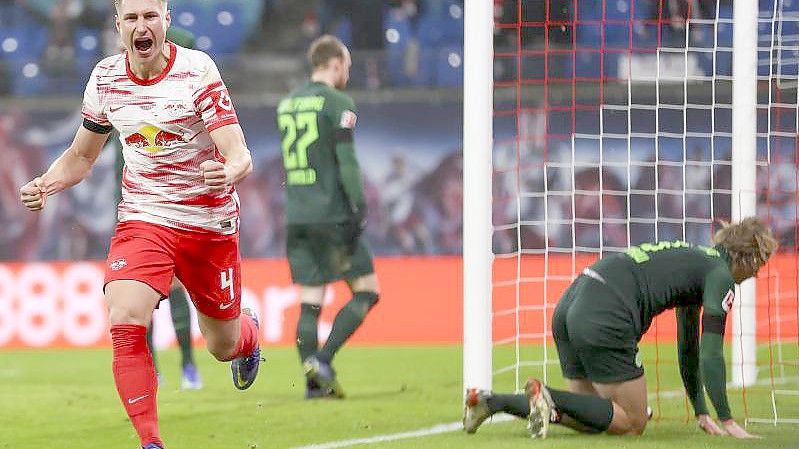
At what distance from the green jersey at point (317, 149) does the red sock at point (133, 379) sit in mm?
3688

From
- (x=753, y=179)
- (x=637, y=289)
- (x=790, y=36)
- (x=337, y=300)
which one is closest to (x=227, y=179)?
(x=637, y=289)

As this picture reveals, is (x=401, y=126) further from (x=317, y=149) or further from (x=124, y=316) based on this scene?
(x=124, y=316)

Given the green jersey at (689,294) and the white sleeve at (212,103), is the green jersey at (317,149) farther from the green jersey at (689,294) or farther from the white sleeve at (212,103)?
the white sleeve at (212,103)

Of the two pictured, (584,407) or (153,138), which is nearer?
(153,138)

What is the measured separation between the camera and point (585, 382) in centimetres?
652

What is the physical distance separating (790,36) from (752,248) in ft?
12.7

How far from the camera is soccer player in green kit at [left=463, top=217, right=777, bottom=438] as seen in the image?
609cm

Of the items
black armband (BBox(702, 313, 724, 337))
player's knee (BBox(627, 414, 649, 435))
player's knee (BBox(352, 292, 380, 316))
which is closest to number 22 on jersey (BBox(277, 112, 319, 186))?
player's knee (BBox(352, 292, 380, 316))

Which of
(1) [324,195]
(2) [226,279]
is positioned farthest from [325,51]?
(2) [226,279]

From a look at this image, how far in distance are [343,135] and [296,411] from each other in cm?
189

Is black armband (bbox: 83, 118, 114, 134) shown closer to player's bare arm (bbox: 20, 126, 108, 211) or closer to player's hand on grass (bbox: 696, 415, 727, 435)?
player's bare arm (bbox: 20, 126, 108, 211)

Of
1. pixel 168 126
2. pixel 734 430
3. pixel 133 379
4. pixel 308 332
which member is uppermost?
pixel 168 126

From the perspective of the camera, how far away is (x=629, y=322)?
616cm

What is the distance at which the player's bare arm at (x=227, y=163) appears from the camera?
188 inches
